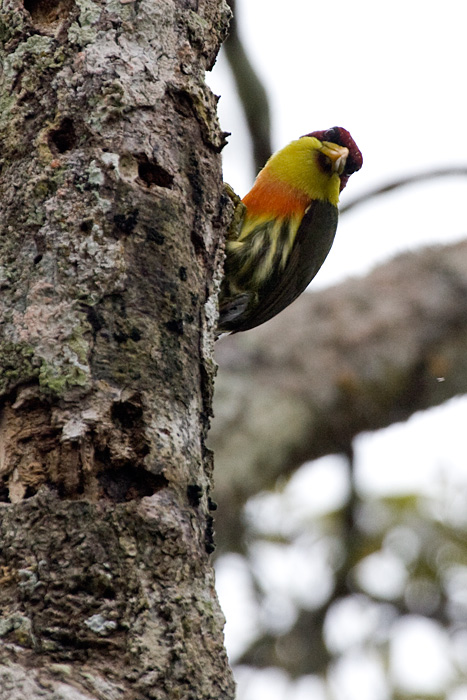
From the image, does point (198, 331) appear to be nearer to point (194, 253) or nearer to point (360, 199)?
point (194, 253)

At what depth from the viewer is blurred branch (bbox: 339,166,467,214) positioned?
17.7 ft

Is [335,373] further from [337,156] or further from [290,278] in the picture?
[290,278]

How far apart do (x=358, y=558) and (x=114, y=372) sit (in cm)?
468

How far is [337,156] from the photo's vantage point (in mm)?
3332

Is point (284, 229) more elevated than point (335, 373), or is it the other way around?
point (335, 373)

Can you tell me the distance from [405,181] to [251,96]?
117 cm

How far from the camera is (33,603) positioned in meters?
1.45

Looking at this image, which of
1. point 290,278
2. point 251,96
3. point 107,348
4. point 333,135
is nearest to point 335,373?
point 251,96

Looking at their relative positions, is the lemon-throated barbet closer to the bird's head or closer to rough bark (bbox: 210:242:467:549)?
the bird's head

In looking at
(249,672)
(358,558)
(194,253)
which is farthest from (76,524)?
(249,672)

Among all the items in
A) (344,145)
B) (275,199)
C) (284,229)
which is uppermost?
(344,145)

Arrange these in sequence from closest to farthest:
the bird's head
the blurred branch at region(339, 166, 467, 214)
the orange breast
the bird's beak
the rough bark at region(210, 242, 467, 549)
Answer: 1. the orange breast
2. the bird's beak
3. the bird's head
4. the rough bark at region(210, 242, 467, 549)
5. the blurred branch at region(339, 166, 467, 214)

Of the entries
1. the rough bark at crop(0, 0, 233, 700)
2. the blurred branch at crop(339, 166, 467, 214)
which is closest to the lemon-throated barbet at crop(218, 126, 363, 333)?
the rough bark at crop(0, 0, 233, 700)

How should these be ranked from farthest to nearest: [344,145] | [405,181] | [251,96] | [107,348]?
[405,181] → [251,96] → [344,145] → [107,348]
